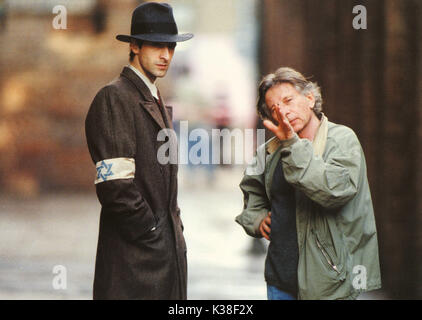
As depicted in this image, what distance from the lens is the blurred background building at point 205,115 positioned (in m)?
5.21

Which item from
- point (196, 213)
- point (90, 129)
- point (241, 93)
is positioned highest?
point (241, 93)

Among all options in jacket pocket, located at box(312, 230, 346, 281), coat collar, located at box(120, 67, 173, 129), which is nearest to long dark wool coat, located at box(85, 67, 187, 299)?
coat collar, located at box(120, 67, 173, 129)

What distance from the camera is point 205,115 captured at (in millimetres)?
15383

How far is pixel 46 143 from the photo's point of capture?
462 inches

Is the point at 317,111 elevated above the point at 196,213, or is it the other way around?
the point at 317,111

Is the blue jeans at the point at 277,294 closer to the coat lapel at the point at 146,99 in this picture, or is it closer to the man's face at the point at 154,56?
the coat lapel at the point at 146,99

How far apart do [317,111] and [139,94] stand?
78 centimetres

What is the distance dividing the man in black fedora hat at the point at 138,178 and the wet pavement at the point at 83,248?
3.19 metres

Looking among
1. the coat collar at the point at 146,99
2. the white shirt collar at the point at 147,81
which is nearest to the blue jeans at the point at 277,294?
the coat collar at the point at 146,99

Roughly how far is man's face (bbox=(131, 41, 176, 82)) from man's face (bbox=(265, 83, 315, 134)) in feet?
1.54

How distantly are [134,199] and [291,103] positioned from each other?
77cm

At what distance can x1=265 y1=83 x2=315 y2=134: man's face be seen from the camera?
2.57m

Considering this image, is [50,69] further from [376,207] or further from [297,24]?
[376,207]
